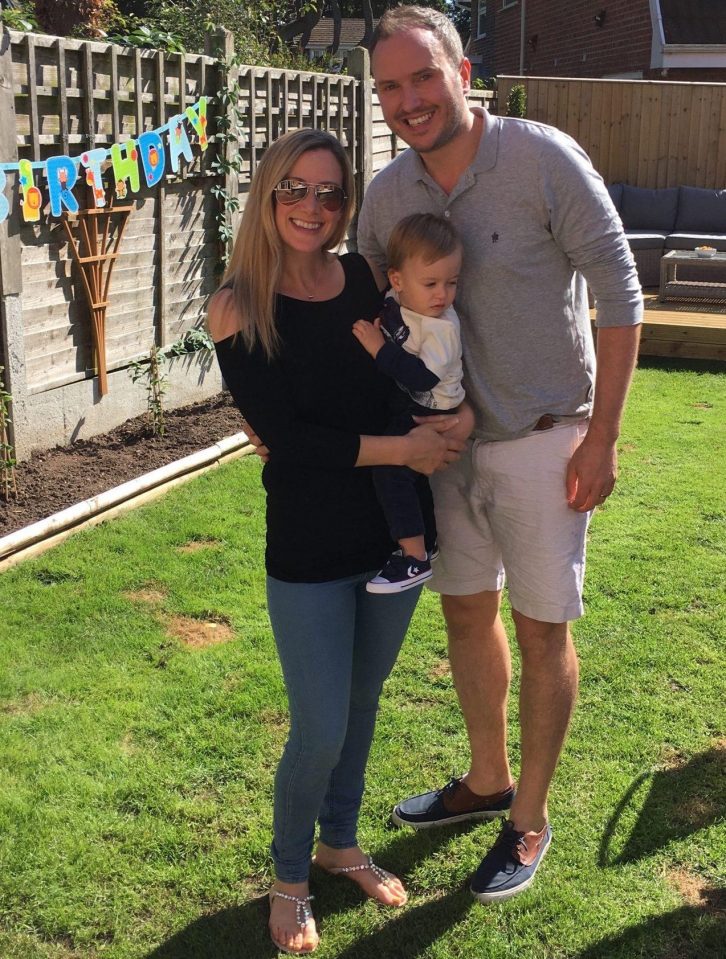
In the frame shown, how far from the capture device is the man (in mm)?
2158

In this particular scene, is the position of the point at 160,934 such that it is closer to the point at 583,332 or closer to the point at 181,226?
the point at 583,332

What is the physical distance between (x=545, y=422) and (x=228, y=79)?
4907 mm

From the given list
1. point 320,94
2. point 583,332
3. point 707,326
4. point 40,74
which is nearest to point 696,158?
point 707,326

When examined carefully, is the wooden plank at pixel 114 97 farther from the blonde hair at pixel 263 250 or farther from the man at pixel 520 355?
the blonde hair at pixel 263 250

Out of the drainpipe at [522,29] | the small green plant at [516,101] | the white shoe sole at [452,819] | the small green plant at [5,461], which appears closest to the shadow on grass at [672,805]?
the white shoe sole at [452,819]

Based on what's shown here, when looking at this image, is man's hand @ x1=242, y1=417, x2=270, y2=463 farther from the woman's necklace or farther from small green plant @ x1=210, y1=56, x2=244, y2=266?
small green plant @ x1=210, y1=56, x2=244, y2=266

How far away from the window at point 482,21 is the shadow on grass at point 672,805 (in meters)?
26.6

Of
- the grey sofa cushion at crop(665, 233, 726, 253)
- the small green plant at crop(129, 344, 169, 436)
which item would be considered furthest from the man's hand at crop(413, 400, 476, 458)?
the grey sofa cushion at crop(665, 233, 726, 253)

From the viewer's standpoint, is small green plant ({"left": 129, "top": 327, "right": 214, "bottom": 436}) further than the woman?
Yes

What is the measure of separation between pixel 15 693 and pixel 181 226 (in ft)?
12.3

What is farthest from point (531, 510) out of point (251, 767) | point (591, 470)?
point (251, 767)

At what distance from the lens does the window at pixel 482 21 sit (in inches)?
1035

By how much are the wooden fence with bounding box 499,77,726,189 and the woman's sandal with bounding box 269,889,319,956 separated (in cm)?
1225

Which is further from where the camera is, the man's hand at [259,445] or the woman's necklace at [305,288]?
the man's hand at [259,445]
